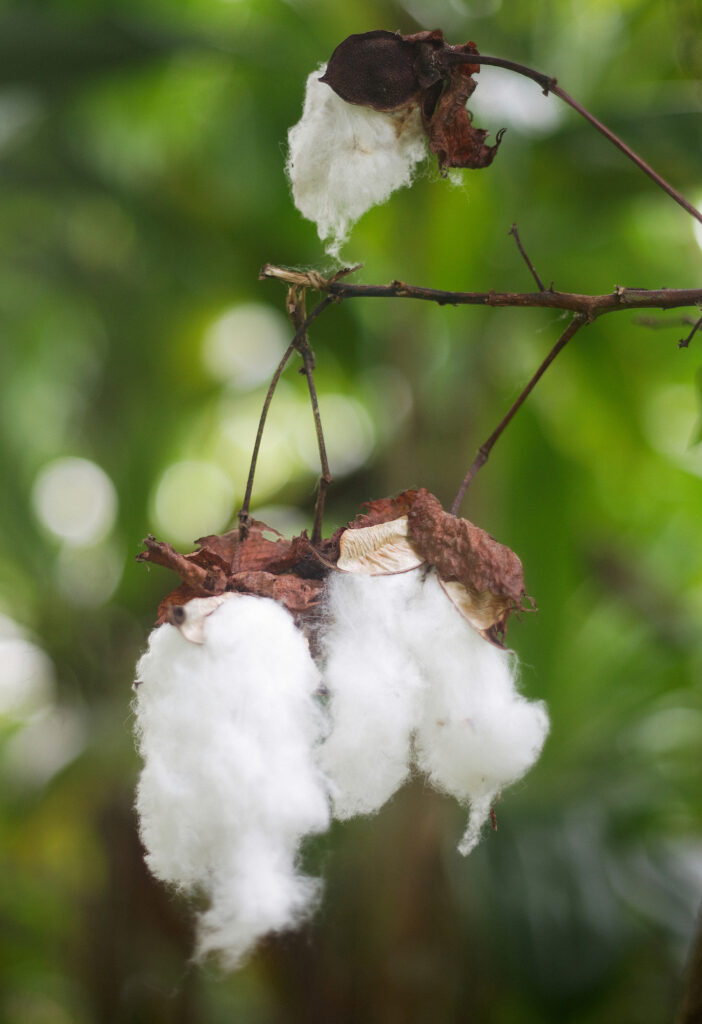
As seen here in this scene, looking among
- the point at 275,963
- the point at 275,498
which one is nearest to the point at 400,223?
the point at 275,498

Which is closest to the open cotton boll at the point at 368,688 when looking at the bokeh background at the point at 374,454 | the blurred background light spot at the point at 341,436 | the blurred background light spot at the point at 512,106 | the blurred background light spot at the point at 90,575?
the bokeh background at the point at 374,454

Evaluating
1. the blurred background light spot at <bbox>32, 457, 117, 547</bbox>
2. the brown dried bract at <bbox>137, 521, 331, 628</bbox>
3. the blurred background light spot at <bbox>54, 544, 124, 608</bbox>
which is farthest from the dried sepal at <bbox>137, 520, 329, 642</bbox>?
the blurred background light spot at <bbox>32, 457, 117, 547</bbox>

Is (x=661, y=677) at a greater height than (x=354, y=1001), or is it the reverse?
(x=661, y=677)

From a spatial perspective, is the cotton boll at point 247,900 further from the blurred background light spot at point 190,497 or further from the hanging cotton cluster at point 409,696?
the blurred background light spot at point 190,497

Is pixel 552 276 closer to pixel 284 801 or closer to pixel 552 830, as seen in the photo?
pixel 552 830

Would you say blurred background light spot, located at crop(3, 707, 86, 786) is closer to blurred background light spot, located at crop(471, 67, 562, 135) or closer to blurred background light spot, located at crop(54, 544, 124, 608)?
blurred background light spot, located at crop(54, 544, 124, 608)

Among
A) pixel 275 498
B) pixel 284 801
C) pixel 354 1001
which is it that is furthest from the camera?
pixel 275 498
